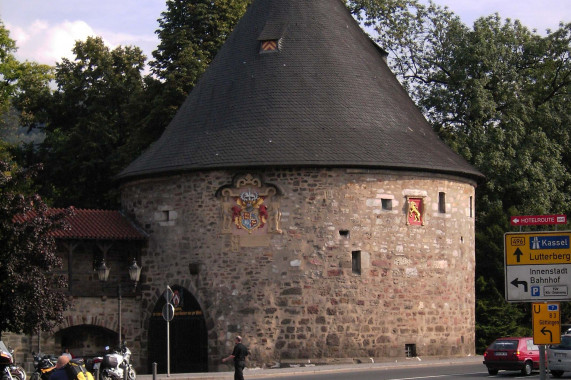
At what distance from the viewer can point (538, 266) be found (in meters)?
14.5

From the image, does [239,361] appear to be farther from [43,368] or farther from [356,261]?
[356,261]

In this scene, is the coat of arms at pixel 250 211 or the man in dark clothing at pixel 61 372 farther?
the coat of arms at pixel 250 211

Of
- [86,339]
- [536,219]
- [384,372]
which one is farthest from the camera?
[86,339]

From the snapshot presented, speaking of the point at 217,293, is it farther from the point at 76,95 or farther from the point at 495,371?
the point at 76,95

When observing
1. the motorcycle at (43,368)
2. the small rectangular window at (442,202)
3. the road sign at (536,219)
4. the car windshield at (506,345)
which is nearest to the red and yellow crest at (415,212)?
the small rectangular window at (442,202)

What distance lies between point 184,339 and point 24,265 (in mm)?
7974

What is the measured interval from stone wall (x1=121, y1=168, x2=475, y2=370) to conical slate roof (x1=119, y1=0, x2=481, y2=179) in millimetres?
608

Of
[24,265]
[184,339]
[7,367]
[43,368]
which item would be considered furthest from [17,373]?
[184,339]

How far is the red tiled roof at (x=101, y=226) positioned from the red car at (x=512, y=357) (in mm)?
11844

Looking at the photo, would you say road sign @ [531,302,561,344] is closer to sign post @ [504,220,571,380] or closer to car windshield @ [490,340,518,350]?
sign post @ [504,220,571,380]

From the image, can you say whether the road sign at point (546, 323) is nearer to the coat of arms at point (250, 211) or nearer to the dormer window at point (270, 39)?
the coat of arms at point (250, 211)

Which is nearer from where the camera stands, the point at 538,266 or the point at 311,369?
the point at 538,266

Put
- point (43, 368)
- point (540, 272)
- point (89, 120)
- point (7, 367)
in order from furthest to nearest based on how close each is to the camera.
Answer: point (89, 120) < point (43, 368) < point (7, 367) < point (540, 272)

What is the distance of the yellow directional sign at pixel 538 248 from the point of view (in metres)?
14.5
